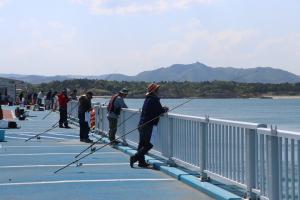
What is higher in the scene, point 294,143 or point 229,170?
point 294,143

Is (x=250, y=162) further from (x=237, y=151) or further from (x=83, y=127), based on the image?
(x=83, y=127)

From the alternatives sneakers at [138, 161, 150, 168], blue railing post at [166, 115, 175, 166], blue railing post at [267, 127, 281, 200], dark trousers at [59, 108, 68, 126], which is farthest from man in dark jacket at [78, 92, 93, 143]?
blue railing post at [267, 127, 281, 200]

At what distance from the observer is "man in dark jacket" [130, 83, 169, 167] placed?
13.2 meters

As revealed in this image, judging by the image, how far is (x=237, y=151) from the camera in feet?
30.7

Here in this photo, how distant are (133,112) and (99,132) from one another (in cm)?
634

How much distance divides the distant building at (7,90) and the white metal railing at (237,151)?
5167 centimetres

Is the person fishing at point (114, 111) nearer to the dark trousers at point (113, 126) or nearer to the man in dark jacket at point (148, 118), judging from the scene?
the dark trousers at point (113, 126)

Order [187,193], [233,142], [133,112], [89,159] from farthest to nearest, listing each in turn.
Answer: [133,112]
[89,159]
[187,193]
[233,142]

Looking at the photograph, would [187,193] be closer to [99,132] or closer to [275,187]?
[275,187]

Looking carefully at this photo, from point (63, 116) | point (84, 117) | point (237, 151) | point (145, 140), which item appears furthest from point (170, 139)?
point (63, 116)

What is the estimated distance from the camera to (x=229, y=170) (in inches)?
383

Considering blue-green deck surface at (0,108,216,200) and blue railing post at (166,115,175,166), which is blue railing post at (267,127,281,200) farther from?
blue railing post at (166,115,175,166)

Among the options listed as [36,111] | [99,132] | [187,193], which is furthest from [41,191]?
[36,111]

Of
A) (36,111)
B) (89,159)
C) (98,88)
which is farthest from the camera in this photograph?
(98,88)
